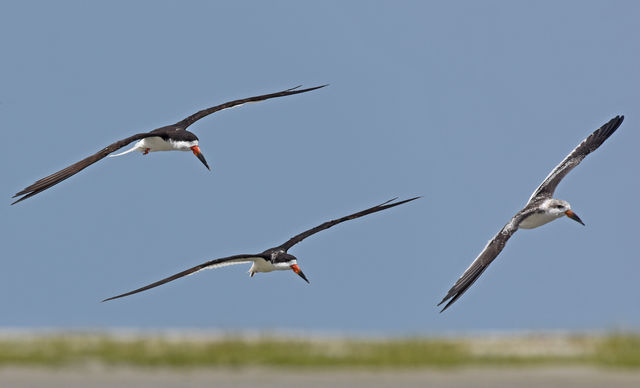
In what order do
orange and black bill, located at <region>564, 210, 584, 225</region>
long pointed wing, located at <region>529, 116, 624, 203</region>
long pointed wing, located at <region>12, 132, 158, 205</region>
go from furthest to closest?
long pointed wing, located at <region>529, 116, 624, 203</region> → orange and black bill, located at <region>564, 210, 584, 225</region> → long pointed wing, located at <region>12, 132, 158, 205</region>

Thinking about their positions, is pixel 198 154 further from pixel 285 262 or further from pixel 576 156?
pixel 576 156

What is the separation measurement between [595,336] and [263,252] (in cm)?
841

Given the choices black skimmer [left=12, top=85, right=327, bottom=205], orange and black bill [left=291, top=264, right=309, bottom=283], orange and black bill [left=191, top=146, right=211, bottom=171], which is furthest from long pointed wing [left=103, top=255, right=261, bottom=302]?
orange and black bill [left=191, top=146, right=211, bottom=171]

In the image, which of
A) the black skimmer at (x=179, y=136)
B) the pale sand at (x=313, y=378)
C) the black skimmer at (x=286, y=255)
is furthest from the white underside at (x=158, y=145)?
the pale sand at (x=313, y=378)

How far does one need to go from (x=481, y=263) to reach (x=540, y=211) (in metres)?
3.72

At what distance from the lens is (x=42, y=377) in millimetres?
12781

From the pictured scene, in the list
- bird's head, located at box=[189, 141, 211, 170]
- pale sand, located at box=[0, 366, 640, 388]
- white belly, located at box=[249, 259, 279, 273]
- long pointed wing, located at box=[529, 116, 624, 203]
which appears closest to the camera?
pale sand, located at box=[0, 366, 640, 388]

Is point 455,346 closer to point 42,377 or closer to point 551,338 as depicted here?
point 551,338

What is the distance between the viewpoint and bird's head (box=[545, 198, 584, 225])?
22.2 m

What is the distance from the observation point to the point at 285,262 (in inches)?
858

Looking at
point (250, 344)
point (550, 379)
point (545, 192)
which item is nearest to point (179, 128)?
point (545, 192)

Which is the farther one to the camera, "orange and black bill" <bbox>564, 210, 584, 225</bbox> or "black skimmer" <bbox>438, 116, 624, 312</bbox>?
"orange and black bill" <bbox>564, 210, 584, 225</bbox>

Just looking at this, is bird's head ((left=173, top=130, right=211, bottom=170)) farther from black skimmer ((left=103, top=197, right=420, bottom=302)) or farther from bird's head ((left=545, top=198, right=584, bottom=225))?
bird's head ((left=545, top=198, right=584, bottom=225))

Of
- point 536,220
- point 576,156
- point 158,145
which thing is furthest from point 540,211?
point 158,145
